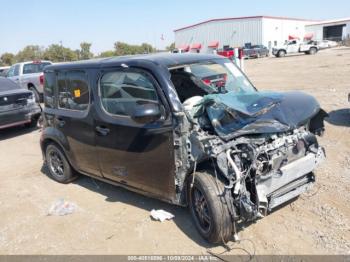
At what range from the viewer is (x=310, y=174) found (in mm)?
4172

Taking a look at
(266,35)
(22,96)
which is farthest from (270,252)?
(266,35)

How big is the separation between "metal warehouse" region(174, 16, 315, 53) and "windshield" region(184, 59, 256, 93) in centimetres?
6063

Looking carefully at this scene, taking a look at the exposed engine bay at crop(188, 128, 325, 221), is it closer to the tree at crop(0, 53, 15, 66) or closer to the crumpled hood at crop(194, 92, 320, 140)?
the crumpled hood at crop(194, 92, 320, 140)

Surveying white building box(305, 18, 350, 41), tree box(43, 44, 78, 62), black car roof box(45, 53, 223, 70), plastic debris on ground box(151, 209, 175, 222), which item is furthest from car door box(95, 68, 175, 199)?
white building box(305, 18, 350, 41)

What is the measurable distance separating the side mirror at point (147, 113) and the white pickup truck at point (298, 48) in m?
42.2

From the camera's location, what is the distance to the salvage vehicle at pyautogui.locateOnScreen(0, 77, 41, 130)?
9648mm

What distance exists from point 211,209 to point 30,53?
3033 inches

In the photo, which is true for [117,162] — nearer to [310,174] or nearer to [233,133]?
[233,133]

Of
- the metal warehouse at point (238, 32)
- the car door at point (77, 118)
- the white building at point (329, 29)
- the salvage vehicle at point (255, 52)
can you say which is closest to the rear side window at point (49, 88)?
the car door at point (77, 118)

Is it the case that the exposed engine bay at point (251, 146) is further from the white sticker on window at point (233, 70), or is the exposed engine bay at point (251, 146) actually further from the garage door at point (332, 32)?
the garage door at point (332, 32)

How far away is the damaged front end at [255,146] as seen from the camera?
11.6ft

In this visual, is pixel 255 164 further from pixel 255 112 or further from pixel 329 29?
pixel 329 29

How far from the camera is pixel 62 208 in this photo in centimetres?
500

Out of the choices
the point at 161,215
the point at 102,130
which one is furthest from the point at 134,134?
the point at 161,215
